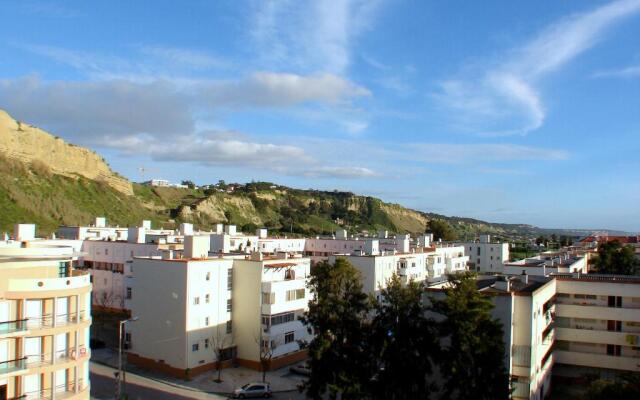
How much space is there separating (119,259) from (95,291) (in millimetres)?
4731

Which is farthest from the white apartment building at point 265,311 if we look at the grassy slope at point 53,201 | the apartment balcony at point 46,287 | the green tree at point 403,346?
the grassy slope at point 53,201

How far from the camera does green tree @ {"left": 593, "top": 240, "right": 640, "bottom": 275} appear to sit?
62.6 metres

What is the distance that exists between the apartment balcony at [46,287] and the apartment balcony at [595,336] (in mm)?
29391

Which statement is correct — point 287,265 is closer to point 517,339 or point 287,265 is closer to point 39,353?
point 517,339

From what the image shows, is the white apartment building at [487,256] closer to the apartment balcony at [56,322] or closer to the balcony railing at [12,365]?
the apartment balcony at [56,322]

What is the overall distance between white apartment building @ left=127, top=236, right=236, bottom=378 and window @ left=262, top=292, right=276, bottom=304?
290 centimetres

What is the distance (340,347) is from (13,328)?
1461 cm

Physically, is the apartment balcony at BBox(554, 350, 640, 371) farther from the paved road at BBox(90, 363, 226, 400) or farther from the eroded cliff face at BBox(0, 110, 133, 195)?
the eroded cliff face at BBox(0, 110, 133, 195)

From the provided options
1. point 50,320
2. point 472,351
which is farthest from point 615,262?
point 50,320

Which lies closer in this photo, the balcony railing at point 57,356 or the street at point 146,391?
the balcony railing at point 57,356

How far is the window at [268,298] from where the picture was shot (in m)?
38.9

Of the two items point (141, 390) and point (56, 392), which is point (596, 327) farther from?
point (56, 392)

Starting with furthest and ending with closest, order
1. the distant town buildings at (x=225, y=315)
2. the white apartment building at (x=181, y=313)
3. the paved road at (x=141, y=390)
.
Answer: the white apartment building at (x=181, y=313)
the paved road at (x=141, y=390)
the distant town buildings at (x=225, y=315)

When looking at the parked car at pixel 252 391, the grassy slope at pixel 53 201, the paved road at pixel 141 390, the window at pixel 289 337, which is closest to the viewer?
the paved road at pixel 141 390
